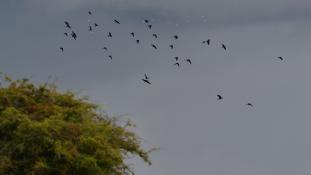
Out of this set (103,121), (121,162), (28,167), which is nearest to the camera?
(28,167)

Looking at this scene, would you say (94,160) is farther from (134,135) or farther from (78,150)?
(134,135)

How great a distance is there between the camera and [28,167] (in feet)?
132

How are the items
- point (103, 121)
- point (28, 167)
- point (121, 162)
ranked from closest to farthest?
point (28, 167), point (121, 162), point (103, 121)

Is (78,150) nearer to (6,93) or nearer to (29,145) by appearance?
(29,145)

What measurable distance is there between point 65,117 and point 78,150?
9.92 ft

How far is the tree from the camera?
40.3m

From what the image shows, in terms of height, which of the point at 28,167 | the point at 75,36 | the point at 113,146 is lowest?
the point at 28,167

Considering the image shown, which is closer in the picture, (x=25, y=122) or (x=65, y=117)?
(x=25, y=122)

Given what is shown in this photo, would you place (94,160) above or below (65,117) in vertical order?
below

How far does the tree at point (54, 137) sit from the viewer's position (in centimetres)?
4031

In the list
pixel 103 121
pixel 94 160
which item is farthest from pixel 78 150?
pixel 103 121

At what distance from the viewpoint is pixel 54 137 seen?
41.2 meters

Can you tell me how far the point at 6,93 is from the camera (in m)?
44.1

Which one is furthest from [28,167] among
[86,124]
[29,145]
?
[86,124]
